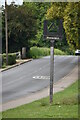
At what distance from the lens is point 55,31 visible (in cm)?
1309

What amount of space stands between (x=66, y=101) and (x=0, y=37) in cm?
3209

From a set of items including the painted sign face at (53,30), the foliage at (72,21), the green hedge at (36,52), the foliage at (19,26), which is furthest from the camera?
the green hedge at (36,52)

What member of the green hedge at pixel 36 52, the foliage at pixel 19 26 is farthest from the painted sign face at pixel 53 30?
the green hedge at pixel 36 52

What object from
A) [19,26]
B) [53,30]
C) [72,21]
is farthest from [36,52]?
[53,30]

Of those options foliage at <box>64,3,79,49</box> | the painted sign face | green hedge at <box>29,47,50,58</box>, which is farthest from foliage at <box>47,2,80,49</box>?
green hedge at <box>29,47,50,58</box>

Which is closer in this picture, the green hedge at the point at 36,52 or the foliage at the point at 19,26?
the foliage at the point at 19,26

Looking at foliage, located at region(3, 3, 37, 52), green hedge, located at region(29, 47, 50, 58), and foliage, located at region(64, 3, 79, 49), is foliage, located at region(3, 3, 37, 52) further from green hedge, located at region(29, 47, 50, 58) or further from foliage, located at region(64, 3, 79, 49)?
foliage, located at region(64, 3, 79, 49)

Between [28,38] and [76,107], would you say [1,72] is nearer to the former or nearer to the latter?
[28,38]

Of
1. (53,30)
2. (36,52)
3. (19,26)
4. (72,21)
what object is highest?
(19,26)

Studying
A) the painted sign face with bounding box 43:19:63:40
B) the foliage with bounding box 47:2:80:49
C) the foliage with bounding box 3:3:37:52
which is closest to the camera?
the painted sign face with bounding box 43:19:63:40

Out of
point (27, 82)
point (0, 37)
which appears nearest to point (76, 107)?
point (27, 82)

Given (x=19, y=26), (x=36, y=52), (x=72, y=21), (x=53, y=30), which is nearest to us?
(x=53, y=30)

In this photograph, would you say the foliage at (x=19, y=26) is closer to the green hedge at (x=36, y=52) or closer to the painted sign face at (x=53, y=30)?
the green hedge at (x=36, y=52)

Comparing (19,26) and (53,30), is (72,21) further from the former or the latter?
(19,26)
